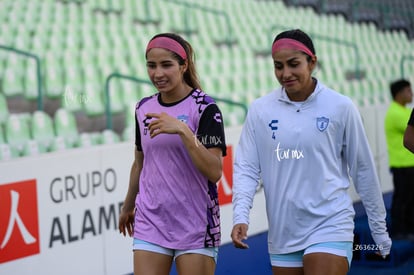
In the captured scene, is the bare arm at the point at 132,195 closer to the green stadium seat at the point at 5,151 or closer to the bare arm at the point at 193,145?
the bare arm at the point at 193,145

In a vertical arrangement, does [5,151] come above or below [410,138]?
below

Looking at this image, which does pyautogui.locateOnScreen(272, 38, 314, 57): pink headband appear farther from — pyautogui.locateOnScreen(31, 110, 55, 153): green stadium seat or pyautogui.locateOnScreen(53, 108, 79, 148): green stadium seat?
pyautogui.locateOnScreen(53, 108, 79, 148): green stadium seat

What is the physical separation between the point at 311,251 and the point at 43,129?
492cm

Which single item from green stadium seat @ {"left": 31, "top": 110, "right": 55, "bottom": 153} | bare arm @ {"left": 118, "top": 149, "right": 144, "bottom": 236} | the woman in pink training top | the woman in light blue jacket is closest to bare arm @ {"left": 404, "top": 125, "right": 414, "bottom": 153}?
the woman in light blue jacket

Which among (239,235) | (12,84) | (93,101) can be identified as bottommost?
(239,235)

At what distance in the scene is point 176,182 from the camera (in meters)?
3.98

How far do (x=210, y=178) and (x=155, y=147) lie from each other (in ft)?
0.97

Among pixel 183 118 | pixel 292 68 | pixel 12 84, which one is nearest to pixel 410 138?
pixel 292 68

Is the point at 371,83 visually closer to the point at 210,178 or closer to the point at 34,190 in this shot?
the point at 34,190

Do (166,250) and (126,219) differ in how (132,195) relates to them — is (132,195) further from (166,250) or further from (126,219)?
(166,250)

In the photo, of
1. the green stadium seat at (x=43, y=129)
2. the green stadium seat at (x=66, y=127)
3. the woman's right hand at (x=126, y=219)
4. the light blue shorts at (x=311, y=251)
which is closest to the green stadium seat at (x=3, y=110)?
the green stadium seat at (x=43, y=129)

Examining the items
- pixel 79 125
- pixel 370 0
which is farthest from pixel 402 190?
pixel 370 0

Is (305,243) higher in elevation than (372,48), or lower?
lower

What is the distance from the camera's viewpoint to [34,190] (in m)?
6.42
